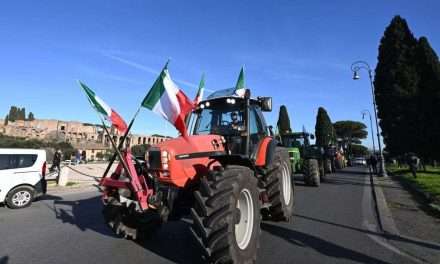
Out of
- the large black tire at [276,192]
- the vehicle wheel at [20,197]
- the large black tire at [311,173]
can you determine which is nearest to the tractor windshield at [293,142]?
the large black tire at [311,173]

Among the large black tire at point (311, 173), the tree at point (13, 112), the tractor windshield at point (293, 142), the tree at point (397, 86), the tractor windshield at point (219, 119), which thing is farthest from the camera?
the tree at point (13, 112)

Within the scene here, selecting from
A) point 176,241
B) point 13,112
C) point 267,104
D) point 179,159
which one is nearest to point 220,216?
point 179,159

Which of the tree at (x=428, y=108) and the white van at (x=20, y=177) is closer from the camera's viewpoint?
the white van at (x=20, y=177)

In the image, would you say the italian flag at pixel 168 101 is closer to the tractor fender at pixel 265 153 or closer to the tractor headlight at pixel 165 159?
the tractor headlight at pixel 165 159

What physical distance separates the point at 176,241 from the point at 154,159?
1.73 meters

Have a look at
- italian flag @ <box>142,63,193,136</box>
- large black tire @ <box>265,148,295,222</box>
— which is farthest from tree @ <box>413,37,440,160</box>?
italian flag @ <box>142,63,193,136</box>

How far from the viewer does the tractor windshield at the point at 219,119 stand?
6160 mm

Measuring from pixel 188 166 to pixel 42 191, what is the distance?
8.47m

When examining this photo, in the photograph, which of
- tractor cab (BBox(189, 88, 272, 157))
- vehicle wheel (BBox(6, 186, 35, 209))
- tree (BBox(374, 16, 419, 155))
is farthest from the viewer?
tree (BBox(374, 16, 419, 155))

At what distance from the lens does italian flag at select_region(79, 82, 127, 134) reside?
509 cm

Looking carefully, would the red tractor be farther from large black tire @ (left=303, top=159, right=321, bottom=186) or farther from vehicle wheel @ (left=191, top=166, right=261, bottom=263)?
large black tire @ (left=303, top=159, right=321, bottom=186)

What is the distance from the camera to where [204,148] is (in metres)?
5.15

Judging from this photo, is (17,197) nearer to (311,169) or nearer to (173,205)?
(173,205)

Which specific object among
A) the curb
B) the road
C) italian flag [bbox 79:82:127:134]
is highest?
italian flag [bbox 79:82:127:134]
